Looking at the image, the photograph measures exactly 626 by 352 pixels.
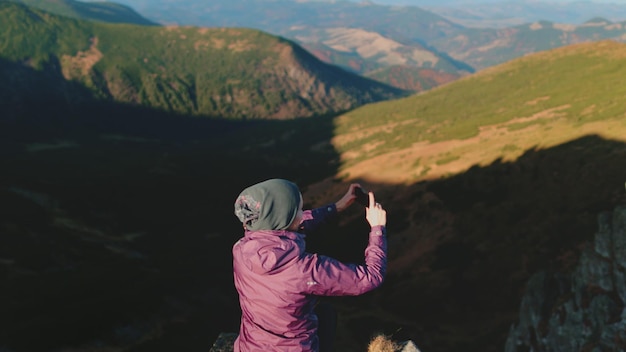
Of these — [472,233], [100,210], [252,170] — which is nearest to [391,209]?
[472,233]

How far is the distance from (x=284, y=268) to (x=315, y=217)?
65.7 inches

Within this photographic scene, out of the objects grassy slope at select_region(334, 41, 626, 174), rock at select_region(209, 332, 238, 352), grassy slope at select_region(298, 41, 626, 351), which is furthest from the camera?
grassy slope at select_region(334, 41, 626, 174)

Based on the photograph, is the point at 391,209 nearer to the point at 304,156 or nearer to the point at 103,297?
the point at 103,297

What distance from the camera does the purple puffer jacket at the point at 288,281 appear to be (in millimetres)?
3900

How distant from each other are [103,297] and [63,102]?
185m

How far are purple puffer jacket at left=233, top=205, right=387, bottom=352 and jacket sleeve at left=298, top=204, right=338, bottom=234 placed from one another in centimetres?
107

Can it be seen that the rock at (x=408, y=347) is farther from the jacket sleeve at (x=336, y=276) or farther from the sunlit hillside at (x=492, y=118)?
the sunlit hillside at (x=492, y=118)

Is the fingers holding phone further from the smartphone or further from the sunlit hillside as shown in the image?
the sunlit hillside

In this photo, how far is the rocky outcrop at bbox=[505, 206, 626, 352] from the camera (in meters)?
12.6

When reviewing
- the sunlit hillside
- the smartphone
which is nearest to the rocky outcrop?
the smartphone

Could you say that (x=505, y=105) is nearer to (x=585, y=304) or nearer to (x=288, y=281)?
(x=585, y=304)

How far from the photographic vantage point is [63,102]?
17662 cm

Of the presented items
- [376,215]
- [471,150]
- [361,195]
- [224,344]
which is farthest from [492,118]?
[376,215]

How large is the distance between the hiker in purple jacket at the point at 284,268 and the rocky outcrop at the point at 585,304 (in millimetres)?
11602
